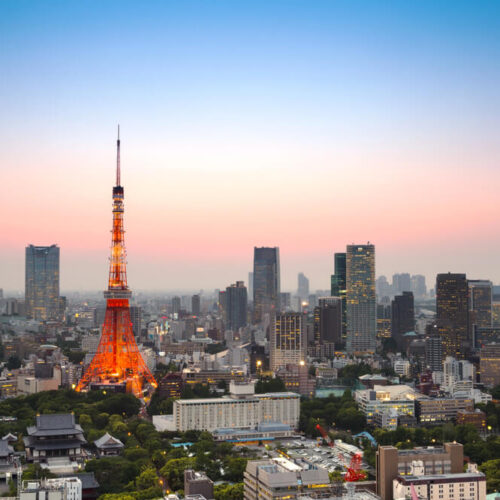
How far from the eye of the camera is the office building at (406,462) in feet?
51.8

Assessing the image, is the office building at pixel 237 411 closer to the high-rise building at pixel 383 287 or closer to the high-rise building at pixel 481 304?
the high-rise building at pixel 481 304

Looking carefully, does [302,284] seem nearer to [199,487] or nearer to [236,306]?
[236,306]

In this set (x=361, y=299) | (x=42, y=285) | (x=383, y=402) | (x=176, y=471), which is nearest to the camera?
(x=176, y=471)

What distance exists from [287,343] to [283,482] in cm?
2922

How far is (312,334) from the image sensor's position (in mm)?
57344

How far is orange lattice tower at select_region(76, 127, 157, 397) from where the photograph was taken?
29.9 metres

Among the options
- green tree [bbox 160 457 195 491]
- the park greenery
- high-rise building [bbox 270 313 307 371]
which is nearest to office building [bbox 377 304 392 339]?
high-rise building [bbox 270 313 307 371]

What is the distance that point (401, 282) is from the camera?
109500mm

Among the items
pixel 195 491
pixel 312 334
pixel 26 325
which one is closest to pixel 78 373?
pixel 195 491

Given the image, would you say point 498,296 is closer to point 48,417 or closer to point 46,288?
point 46,288

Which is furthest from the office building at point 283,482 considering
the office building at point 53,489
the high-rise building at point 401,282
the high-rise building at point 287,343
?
the high-rise building at point 401,282

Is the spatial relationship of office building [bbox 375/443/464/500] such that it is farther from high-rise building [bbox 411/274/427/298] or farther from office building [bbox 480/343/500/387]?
high-rise building [bbox 411/274/427/298]

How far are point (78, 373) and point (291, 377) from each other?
9.05 m

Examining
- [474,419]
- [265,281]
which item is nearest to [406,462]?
[474,419]
